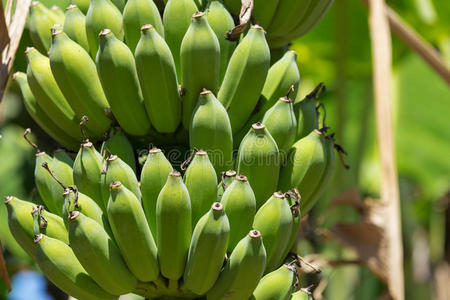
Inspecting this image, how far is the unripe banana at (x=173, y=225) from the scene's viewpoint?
41.6 inches

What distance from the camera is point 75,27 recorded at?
1.29m

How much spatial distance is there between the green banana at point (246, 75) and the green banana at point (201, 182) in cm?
17

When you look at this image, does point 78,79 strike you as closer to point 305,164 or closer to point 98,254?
point 98,254

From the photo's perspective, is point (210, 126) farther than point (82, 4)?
No

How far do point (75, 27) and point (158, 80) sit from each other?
24 centimetres

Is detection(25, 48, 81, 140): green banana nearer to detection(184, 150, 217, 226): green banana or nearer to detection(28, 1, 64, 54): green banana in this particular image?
detection(28, 1, 64, 54): green banana

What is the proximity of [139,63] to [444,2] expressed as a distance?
2494 mm

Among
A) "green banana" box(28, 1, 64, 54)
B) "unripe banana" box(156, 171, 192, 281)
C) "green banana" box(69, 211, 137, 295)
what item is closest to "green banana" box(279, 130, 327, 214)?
"unripe banana" box(156, 171, 192, 281)

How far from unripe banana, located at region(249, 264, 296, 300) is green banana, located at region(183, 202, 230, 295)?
10cm

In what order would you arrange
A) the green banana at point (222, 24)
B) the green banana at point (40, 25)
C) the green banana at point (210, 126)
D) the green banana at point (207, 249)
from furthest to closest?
the green banana at point (40, 25), the green banana at point (222, 24), the green banana at point (210, 126), the green banana at point (207, 249)

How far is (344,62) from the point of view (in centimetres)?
287

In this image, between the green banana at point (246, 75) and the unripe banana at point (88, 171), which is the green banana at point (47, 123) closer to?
the unripe banana at point (88, 171)

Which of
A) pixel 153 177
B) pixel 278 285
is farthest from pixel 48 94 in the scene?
pixel 278 285

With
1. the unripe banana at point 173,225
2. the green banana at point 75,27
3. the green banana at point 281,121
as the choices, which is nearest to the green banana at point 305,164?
the green banana at point 281,121
